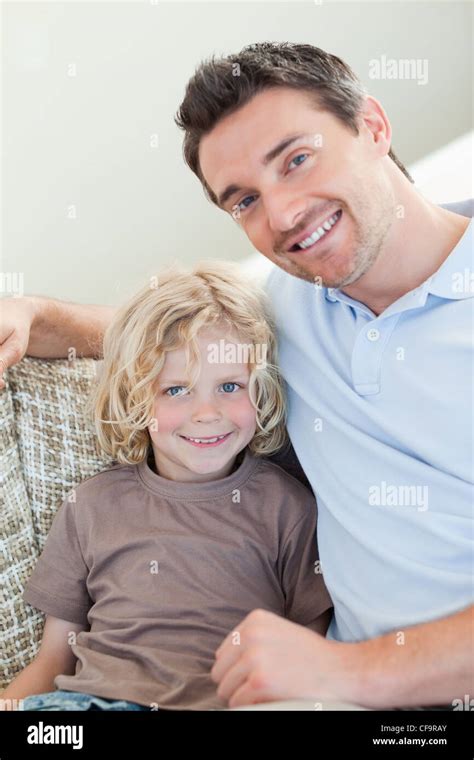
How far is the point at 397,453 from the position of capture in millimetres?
1188

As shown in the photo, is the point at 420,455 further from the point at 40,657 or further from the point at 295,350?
the point at 40,657

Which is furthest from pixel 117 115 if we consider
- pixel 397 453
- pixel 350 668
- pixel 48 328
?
pixel 350 668

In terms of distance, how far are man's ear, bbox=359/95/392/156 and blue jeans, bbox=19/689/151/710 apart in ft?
A: 2.82

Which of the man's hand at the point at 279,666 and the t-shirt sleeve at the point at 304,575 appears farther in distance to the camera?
the t-shirt sleeve at the point at 304,575

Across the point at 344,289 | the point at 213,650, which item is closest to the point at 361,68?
the point at 344,289

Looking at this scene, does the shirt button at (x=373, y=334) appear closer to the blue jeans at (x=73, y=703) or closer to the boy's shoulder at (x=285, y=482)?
the boy's shoulder at (x=285, y=482)

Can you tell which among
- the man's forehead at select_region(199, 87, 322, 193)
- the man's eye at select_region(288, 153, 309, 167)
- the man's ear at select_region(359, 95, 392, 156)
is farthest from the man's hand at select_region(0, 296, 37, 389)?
the man's ear at select_region(359, 95, 392, 156)

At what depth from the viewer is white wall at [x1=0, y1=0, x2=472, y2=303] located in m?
2.65

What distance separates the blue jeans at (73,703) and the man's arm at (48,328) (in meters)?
0.47

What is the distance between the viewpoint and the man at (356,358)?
1036 mm

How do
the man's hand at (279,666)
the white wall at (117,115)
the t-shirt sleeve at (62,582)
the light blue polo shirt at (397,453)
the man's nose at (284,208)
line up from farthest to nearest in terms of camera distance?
1. the white wall at (117,115)
2. the t-shirt sleeve at (62,582)
3. the man's nose at (284,208)
4. the light blue polo shirt at (397,453)
5. the man's hand at (279,666)

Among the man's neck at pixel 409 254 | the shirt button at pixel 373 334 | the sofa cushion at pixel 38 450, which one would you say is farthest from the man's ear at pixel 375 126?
the sofa cushion at pixel 38 450

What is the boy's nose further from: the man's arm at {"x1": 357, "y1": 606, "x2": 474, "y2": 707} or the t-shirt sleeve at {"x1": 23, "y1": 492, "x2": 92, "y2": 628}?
the man's arm at {"x1": 357, "y1": 606, "x2": 474, "y2": 707}
